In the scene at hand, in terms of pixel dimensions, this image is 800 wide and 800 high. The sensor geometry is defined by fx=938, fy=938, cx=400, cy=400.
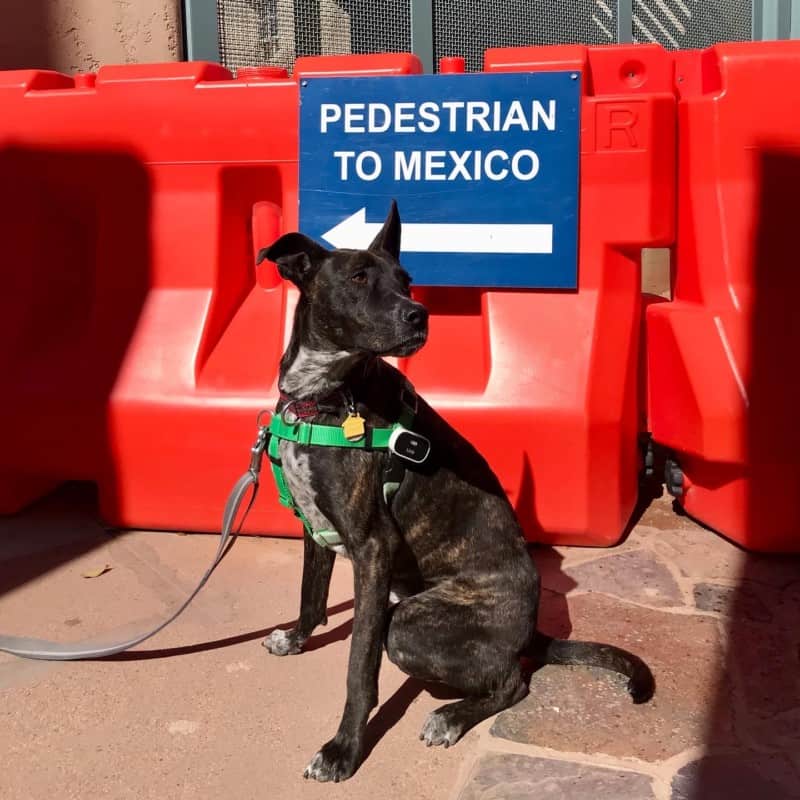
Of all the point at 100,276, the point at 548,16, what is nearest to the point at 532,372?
the point at 100,276

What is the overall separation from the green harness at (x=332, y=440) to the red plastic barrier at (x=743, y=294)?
5.07 ft

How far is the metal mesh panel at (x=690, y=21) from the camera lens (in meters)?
8.78

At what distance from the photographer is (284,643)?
3197 millimetres

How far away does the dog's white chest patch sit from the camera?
2777 millimetres

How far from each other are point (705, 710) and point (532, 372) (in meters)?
1.55

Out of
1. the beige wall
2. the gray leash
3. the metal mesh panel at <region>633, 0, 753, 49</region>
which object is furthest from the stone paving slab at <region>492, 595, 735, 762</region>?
the metal mesh panel at <region>633, 0, 753, 49</region>

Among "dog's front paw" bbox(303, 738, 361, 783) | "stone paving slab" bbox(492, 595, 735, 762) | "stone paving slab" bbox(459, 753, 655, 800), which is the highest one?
"dog's front paw" bbox(303, 738, 361, 783)

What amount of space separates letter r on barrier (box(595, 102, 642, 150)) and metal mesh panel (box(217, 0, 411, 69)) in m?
3.81

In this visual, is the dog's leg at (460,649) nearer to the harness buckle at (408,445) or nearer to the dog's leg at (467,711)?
the dog's leg at (467,711)

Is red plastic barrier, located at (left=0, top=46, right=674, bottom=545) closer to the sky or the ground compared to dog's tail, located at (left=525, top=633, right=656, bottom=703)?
closer to the sky

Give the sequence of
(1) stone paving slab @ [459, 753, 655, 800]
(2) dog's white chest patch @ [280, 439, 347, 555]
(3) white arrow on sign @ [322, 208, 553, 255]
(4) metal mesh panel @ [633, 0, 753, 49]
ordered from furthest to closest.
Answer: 1. (4) metal mesh panel @ [633, 0, 753, 49]
2. (3) white arrow on sign @ [322, 208, 553, 255]
3. (2) dog's white chest patch @ [280, 439, 347, 555]
4. (1) stone paving slab @ [459, 753, 655, 800]

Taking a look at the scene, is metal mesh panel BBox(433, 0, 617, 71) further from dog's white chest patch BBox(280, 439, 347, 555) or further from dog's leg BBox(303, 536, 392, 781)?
dog's leg BBox(303, 536, 392, 781)

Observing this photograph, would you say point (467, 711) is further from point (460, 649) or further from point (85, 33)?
point (85, 33)

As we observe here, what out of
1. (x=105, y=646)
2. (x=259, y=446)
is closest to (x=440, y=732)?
(x=259, y=446)
